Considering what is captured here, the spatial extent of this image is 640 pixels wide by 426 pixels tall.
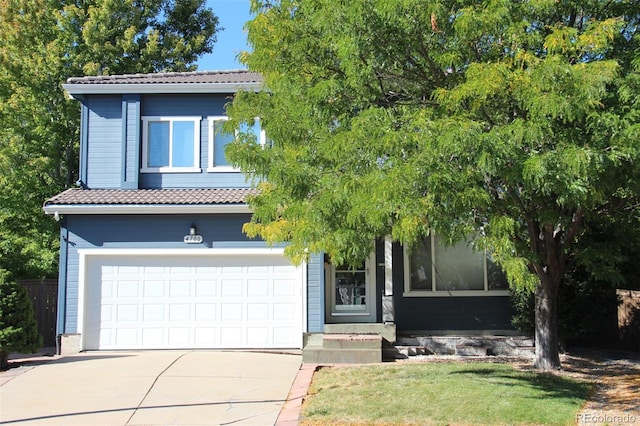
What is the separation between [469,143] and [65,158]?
56.4 feet

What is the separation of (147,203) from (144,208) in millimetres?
129

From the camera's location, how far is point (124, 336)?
1335 centimetres

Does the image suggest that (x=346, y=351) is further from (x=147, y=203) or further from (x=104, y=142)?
(x=104, y=142)

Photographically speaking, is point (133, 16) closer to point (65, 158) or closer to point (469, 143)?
point (65, 158)

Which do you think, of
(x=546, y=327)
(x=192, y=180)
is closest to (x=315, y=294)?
(x=192, y=180)

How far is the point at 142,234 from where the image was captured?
13.5m

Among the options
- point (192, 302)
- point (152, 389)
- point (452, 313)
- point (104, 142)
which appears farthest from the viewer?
point (104, 142)

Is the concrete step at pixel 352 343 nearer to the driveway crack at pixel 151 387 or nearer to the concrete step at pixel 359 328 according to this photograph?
the concrete step at pixel 359 328

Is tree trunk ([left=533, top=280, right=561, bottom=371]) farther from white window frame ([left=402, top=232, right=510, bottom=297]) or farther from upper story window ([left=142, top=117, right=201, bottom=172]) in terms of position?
upper story window ([left=142, top=117, right=201, bottom=172])

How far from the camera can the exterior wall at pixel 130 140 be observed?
1426cm

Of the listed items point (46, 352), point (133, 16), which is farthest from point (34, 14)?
point (46, 352)

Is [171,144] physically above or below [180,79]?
below

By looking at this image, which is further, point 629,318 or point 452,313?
point 452,313

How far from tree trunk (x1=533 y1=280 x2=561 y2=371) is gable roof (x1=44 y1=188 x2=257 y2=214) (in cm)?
605
